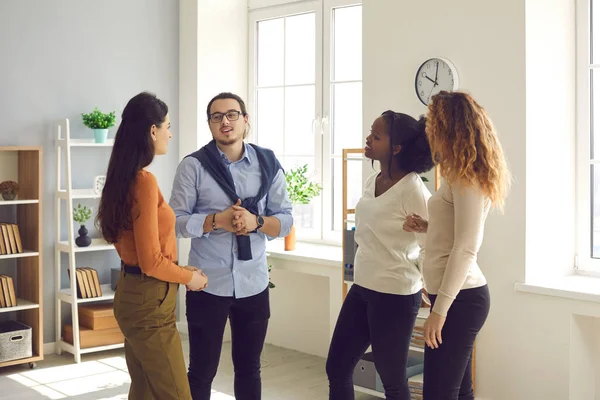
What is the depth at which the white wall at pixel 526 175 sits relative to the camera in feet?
11.9

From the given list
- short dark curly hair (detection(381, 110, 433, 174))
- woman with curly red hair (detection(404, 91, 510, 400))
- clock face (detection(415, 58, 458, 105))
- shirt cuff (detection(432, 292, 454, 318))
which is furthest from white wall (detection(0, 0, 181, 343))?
shirt cuff (detection(432, 292, 454, 318))

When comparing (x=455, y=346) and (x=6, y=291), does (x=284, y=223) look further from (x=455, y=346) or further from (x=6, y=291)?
(x=6, y=291)

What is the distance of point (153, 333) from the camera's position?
2578 millimetres

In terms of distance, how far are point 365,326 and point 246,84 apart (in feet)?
11.3

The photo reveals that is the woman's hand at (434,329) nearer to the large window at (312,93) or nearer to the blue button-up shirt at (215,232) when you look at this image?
the blue button-up shirt at (215,232)

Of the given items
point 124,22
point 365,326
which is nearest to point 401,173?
point 365,326

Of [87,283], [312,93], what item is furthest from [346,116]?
[87,283]

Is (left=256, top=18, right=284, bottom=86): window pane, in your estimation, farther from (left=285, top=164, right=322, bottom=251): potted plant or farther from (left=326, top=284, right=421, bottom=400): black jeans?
(left=326, top=284, right=421, bottom=400): black jeans

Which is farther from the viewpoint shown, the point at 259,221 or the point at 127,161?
the point at 259,221

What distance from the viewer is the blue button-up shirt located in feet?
9.48

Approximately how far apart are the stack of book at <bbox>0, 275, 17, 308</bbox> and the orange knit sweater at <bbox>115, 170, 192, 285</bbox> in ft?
7.90

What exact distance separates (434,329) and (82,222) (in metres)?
3.40

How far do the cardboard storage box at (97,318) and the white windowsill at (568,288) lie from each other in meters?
2.79

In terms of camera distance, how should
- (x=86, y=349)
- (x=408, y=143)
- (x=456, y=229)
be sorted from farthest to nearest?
(x=86, y=349) → (x=408, y=143) → (x=456, y=229)
